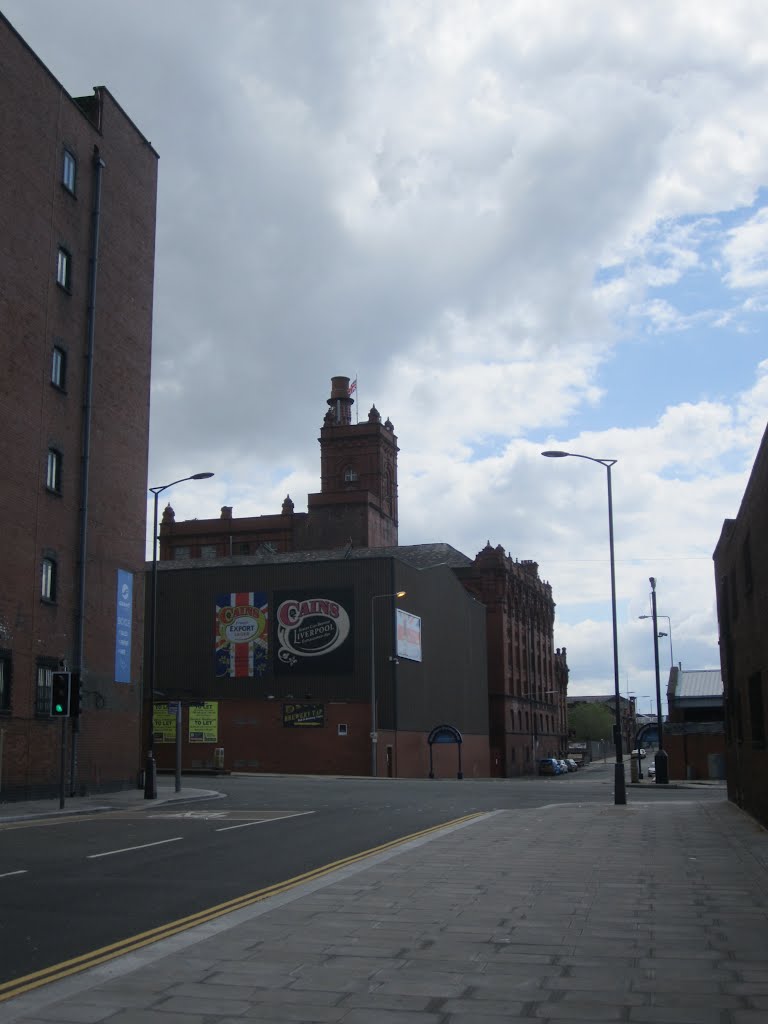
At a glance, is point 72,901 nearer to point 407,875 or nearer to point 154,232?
point 407,875

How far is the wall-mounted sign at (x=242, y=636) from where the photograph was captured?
62938 millimetres

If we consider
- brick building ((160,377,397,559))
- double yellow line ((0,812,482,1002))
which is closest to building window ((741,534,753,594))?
double yellow line ((0,812,482,1002))

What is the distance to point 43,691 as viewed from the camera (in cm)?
3077

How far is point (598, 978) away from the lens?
764cm

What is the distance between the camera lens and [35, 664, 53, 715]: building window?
30484mm

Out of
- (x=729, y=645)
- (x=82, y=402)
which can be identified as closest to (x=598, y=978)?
(x=729, y=645)

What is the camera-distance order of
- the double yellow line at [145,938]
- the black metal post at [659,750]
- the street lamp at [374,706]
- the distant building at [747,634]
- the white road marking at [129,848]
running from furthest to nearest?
1. the street lamp at [374,706]
2. the black metal post at [659,750]
3. the distant building at [747,634]
4. the white road marking at [129,848]
5. the double yellow line at [145,938]

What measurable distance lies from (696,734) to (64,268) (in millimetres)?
39377

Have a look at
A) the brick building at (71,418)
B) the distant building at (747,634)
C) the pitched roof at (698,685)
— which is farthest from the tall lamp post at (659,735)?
the brick building at (71,418)

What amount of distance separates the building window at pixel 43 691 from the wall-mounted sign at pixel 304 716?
31408 mm

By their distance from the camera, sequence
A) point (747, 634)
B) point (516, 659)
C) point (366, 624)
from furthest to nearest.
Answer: point (516, 659), point (366, 624), point (747, 634)

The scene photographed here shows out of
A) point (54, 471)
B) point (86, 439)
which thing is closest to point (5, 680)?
point (54, 471)

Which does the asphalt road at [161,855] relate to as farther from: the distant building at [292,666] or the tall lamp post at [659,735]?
the distant building at [292,666]

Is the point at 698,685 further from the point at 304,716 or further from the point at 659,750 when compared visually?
the point at 304,716
